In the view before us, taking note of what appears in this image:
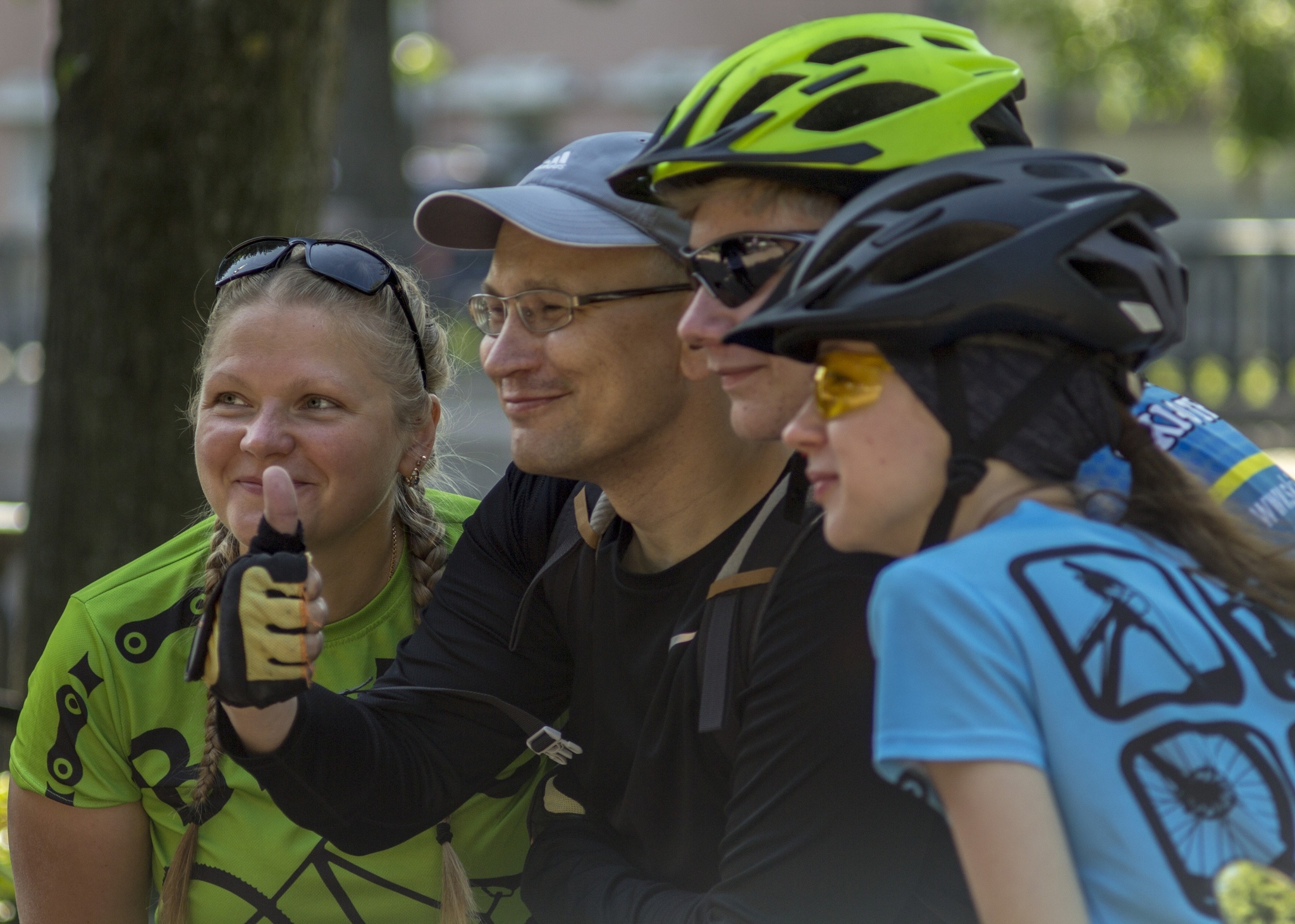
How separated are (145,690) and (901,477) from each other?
1680 mm

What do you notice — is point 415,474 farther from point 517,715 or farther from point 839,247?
point 839,247

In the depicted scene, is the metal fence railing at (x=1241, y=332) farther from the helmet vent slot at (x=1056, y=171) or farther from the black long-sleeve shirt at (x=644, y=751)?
the helmet vent slot at (x=1056, y=171)

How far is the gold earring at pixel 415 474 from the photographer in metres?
3.05

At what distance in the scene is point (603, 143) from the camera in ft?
9.29

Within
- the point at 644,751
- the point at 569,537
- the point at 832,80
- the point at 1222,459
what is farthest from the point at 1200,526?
the point at 569,537

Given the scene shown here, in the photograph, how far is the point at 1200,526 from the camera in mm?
1778

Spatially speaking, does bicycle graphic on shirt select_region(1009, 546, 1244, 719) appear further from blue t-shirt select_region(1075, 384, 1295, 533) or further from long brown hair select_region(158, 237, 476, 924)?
long brown hair select_region(158, 237, 476, 924)

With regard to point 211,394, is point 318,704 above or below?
below

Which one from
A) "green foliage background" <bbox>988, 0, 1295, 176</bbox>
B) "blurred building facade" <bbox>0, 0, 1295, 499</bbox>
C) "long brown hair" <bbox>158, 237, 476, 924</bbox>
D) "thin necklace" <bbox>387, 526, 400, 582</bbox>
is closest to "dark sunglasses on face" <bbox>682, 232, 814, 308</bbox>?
"long brown hair" <bbox>158, 237, 476, 924</bbox>

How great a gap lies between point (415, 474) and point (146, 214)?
154cm

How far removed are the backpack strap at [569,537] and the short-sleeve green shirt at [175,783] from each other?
445mm

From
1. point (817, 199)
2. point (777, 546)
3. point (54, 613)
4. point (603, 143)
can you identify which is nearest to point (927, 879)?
point (777, 546)

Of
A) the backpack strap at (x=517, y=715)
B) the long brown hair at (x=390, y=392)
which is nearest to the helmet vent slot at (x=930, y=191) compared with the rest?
the backpack strap at (x=517, y=715)

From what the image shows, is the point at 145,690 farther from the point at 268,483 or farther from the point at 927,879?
the point at 927,879
